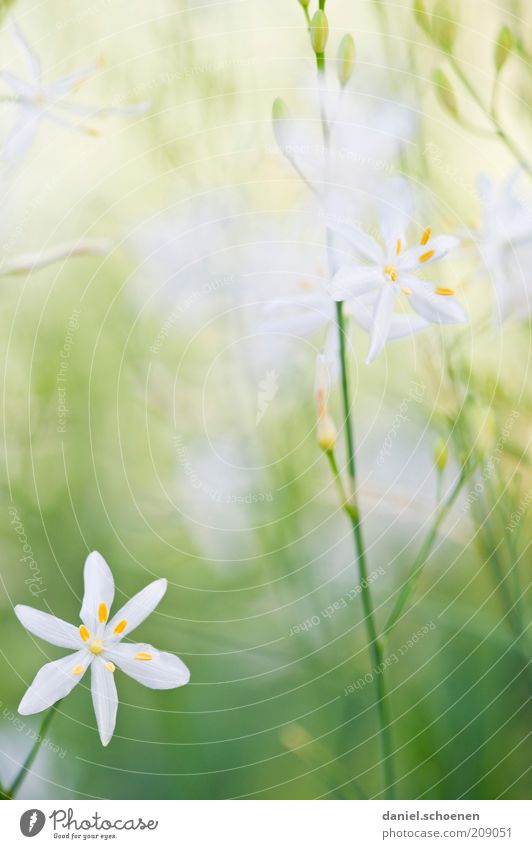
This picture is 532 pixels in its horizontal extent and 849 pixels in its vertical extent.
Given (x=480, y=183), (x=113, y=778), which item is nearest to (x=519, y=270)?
(x=480, y=183)

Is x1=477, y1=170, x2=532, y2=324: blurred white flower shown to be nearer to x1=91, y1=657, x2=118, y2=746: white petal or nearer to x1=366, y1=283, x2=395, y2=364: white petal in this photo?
A: x1=366, y1=283, x2=395, y2=364: white petal

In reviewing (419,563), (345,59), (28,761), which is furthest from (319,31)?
(28,761)

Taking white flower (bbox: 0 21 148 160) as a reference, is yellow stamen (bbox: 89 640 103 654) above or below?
below

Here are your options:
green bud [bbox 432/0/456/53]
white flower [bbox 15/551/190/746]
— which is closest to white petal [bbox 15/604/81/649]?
white flower [bbox 15/551/190/746]

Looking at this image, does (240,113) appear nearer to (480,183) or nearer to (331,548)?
(480,183)

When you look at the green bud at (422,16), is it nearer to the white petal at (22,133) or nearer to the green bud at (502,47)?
the green bud at (502,47)
